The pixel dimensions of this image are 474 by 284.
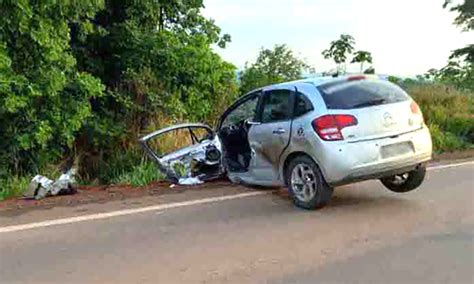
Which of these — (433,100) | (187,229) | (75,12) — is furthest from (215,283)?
(433,100)

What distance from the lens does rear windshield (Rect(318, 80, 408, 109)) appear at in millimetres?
7723

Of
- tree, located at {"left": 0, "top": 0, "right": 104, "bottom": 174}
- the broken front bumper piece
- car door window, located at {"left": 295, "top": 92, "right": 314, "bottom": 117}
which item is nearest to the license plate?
car door window, located at {"left": 295, "top": 92, "right": 314, "bottom": 117}

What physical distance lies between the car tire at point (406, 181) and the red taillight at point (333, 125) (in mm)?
1404

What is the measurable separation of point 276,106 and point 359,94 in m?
1.29

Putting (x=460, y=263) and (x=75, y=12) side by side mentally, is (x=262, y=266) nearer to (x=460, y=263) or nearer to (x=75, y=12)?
(x=460, y=263)

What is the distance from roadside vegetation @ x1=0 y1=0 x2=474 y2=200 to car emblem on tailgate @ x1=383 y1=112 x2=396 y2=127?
455 centimetres

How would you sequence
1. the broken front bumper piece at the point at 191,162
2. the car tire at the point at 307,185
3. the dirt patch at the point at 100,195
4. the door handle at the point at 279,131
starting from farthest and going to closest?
the broken front bumper piece at the point at 191,162, the dirt patch at the point at 100,195, the door handle at the point at 279,131, the car tire at the point at 307,185

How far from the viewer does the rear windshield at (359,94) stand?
25.3 feet

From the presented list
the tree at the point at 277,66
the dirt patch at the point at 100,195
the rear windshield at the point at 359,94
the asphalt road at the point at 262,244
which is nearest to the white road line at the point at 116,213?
the asphalt road at the point at 262,244

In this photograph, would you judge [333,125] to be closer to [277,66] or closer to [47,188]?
[47,188]

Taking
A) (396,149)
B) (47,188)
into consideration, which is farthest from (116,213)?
(396,149)

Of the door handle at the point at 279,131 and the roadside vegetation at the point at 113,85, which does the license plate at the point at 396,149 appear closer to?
the door handle at the point at 279,131

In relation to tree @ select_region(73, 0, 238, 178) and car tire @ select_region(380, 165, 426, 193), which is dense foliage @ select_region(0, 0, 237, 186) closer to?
tree @ select_region(73, 0, 238, 178)

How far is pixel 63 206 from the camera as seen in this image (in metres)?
8.50
